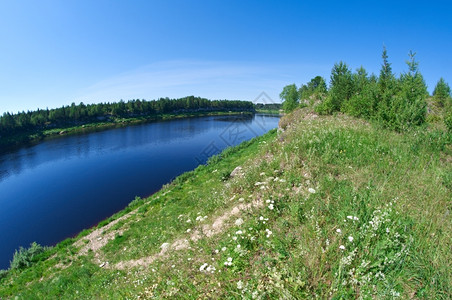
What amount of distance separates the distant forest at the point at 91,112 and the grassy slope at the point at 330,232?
4325 inches

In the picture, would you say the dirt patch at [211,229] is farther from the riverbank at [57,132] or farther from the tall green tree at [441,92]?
the riverbank at [57,132]

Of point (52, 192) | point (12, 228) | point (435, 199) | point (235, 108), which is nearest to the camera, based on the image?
point (435, 199)

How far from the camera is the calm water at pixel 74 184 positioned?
19.2 metres

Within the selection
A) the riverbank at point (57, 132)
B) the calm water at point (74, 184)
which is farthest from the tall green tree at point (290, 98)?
the riverbank at point (57, 132)

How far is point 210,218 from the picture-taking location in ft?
23.9

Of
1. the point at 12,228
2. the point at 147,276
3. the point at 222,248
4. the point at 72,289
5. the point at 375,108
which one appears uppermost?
the point at 375,108

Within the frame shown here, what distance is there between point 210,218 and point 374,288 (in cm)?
537

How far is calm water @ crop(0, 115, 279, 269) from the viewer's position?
19203 mm

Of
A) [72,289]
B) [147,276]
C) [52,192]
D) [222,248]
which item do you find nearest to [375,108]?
[222,248]

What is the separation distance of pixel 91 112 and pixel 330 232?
13222 centimetres

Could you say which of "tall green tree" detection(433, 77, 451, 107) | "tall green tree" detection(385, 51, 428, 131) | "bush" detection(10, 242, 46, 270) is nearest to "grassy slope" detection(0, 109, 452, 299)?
"tall green tree" detection(385, 51, 428, 131)

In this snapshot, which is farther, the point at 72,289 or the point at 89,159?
the point at 89,159

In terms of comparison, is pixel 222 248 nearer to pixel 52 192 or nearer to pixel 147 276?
pixel 147 276

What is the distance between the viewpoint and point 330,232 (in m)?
3.71
